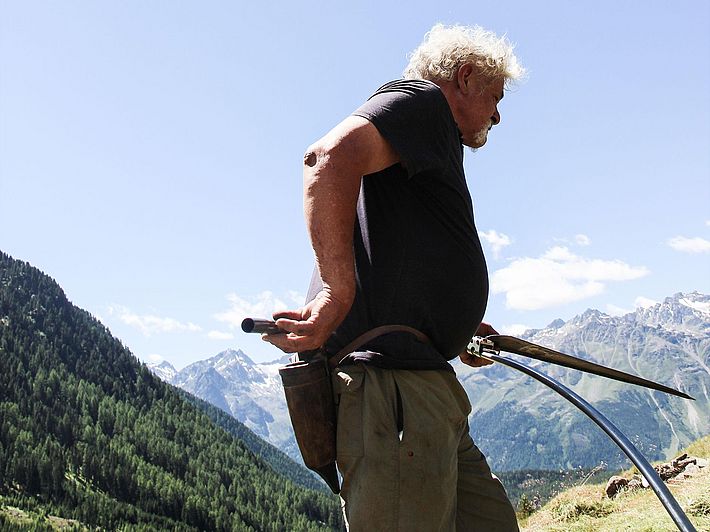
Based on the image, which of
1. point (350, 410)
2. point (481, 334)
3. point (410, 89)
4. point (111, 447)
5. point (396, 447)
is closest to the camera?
point (396, 447)

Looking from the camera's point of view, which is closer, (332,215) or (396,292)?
(332,215)

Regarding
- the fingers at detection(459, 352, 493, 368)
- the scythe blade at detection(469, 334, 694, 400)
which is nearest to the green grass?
the scythe blade at detection(469, 334, 694, 400)

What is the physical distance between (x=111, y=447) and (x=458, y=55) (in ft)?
491

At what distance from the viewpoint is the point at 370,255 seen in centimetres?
258

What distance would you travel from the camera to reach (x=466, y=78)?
3021 millimetres

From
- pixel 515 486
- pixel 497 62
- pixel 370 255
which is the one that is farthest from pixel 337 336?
pixel 515 486

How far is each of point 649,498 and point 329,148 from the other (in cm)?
849

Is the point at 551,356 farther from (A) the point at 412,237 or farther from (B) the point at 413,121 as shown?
(B) the point at 413,121

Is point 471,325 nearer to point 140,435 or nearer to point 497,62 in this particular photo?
point 497,62

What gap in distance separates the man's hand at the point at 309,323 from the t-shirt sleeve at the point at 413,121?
25.0 inches

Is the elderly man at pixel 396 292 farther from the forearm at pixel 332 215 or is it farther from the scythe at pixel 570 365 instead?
the scythe at pixel 570 365

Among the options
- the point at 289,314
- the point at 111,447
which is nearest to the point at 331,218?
the point at 289,314

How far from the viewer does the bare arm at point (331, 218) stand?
2.28 meters

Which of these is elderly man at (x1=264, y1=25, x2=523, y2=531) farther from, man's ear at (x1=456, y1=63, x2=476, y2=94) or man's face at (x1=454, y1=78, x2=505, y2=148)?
man's face at (x1=454, y1=78, x2=505, y2=148)
